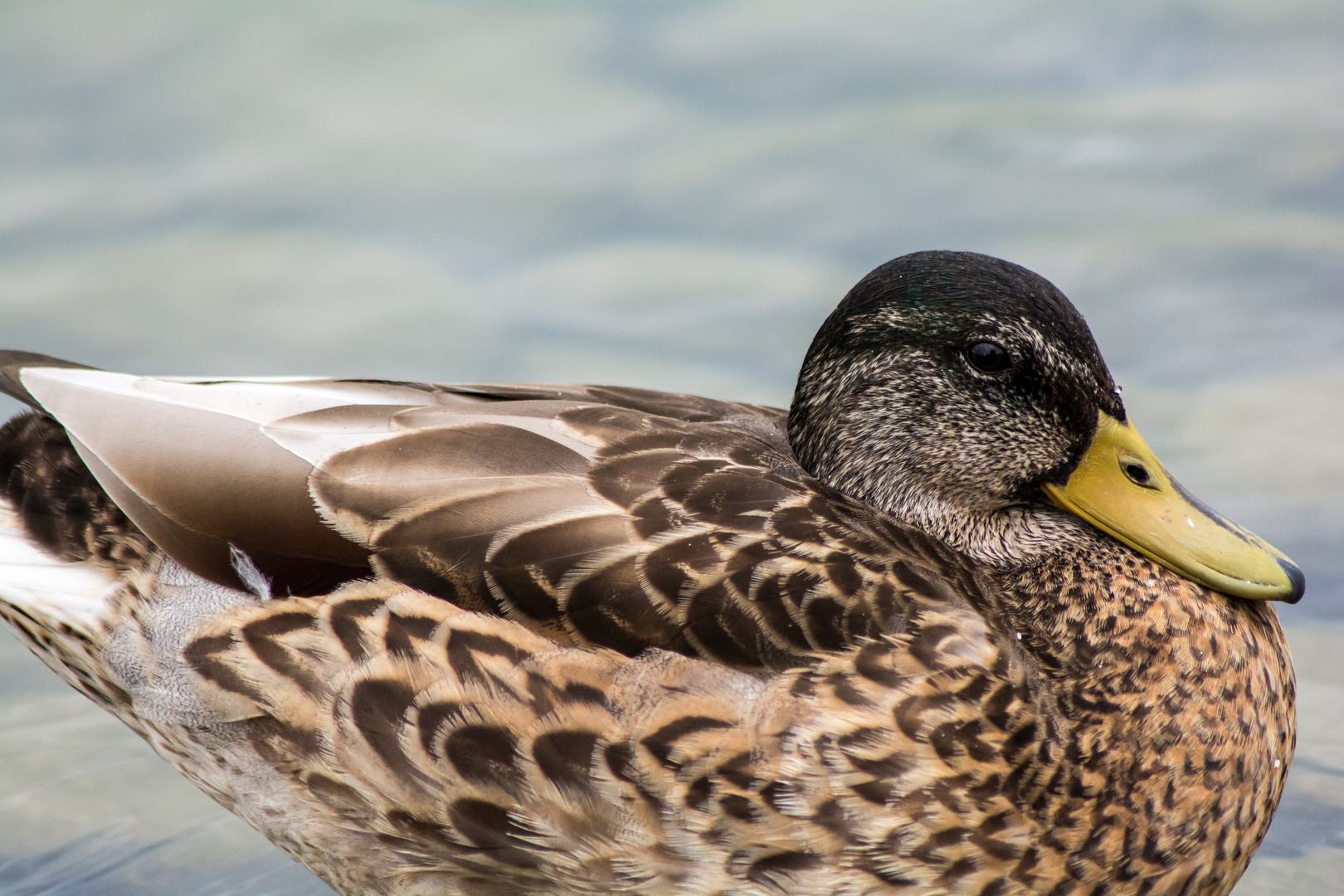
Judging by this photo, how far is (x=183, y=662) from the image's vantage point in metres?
3.38

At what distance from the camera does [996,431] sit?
11.8ft

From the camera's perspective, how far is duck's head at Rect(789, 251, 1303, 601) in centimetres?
355

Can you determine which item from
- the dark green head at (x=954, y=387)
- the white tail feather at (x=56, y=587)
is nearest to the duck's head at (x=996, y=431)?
the dark green head at (x=954, y=387)

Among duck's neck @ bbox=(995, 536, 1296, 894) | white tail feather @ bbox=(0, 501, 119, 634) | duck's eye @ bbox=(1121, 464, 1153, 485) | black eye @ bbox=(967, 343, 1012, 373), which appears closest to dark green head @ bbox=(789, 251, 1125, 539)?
black eye @ bbox=(967, 343, 1012, 373)

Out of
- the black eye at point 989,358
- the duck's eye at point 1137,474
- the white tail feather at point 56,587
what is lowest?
the white tail feather at point 56,587

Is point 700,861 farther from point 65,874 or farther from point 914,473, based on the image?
point 65,874

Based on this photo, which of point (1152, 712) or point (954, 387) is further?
point (954, 387)

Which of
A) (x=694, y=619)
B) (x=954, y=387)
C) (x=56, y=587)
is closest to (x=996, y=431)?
(x=954, y=387)

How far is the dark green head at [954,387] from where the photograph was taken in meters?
3.54

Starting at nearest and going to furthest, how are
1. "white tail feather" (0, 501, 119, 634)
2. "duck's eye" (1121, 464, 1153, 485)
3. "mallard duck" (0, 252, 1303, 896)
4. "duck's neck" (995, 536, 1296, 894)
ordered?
"mallard duck" (0, 252, 1303, 896)
"duck's neck" (995, 536, 1296, 894)
"white tail feather" (0, 501, 119, 634)
"duck's eye" (1121, 464, 1153, 485)

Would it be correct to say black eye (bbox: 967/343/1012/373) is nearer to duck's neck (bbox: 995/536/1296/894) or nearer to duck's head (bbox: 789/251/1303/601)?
duck's head (bbox: 789/251/1303/601)

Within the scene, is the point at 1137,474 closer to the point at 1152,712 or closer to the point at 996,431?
the point at 996,431

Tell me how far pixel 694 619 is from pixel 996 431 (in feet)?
3.00

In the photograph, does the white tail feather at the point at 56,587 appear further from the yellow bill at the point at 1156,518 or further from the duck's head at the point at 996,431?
the yellow bill at the point at 1156,518
